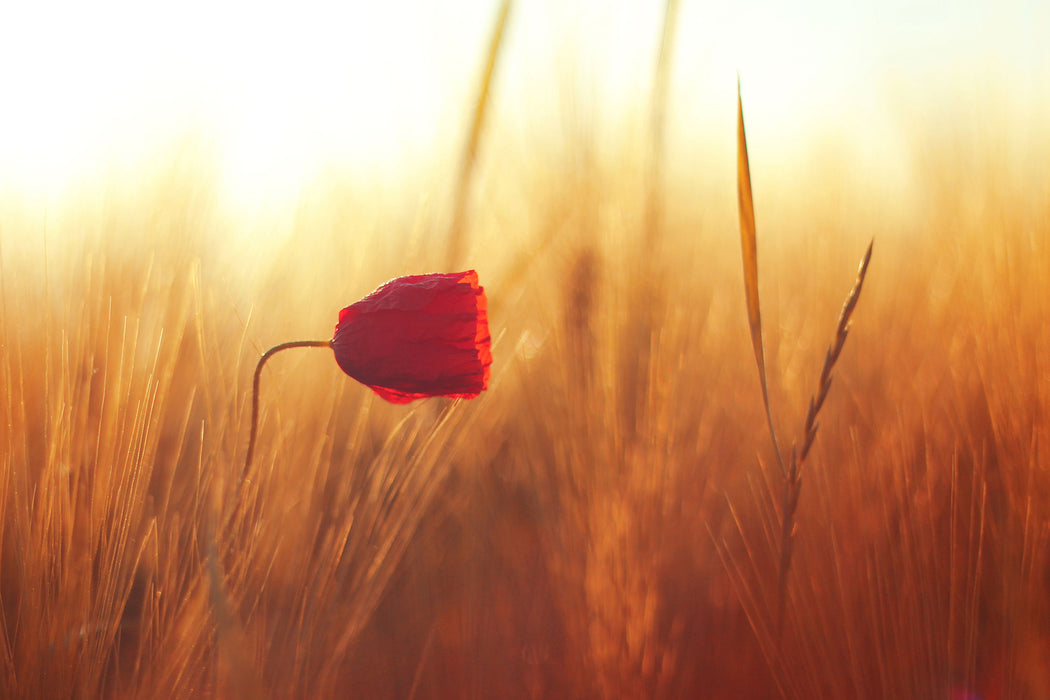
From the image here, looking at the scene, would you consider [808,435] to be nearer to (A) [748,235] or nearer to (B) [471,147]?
(A) [748,235]

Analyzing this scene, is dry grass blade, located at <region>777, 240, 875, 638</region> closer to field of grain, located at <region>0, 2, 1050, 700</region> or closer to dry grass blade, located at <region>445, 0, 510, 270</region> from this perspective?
field of grain, located at <region>0, 2, 1050, 700</region>

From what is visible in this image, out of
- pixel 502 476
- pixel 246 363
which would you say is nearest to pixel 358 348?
pixel 246 363

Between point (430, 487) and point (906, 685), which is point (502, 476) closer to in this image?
point (430, 487)

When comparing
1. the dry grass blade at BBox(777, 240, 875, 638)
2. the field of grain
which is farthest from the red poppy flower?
the dry grass blade at BBox(777, 240, 875, 638)

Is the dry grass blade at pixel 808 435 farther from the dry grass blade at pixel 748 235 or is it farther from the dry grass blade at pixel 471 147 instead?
the dry grass blade at pixel 471 147

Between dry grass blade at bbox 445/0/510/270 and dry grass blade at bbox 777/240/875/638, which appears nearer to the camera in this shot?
dry grass blade at bbox 777/240/875/638
